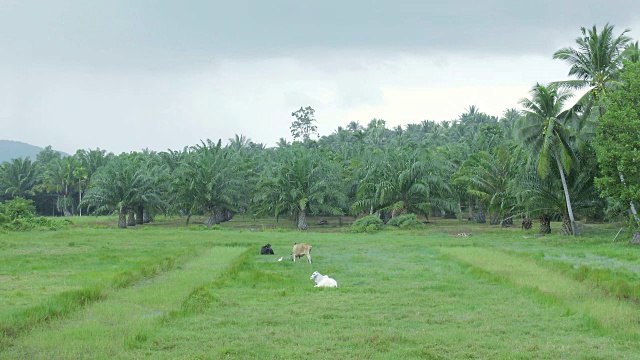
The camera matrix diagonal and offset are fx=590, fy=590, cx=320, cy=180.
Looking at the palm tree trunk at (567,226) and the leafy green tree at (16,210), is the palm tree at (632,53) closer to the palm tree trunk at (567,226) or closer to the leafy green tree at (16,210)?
the palm tree trunk at (567,226)

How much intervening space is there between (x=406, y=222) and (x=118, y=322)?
33.0m

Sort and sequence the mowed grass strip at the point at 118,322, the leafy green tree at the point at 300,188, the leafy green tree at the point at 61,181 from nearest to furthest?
the mowed grass strip at the point at 118,322
the leafy green tree at the point at 300,188
the leafy green tree at the point at 61,181

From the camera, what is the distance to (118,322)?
1095 cm

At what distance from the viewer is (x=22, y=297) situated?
43.9 feet

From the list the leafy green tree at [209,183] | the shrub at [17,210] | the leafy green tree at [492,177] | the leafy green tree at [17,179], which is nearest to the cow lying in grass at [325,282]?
the leafy green tree at [492,177]

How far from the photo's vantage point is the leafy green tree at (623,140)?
2667 centimetres

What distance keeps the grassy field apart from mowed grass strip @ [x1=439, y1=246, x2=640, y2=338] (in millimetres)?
41

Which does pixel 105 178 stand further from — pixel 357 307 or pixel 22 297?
pixel 357 307

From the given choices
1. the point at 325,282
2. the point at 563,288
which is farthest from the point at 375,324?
the point at 563,288

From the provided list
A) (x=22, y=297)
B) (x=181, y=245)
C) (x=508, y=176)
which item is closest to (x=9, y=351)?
(x=22, y=297)

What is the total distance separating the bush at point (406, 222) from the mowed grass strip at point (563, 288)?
18.2 meters

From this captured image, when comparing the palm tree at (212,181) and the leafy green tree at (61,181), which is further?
the leafy green tree at (61,181)

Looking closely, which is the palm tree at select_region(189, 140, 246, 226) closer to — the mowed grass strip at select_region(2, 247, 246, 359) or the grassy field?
the grassy field

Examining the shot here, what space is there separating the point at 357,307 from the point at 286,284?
401 centimetres
